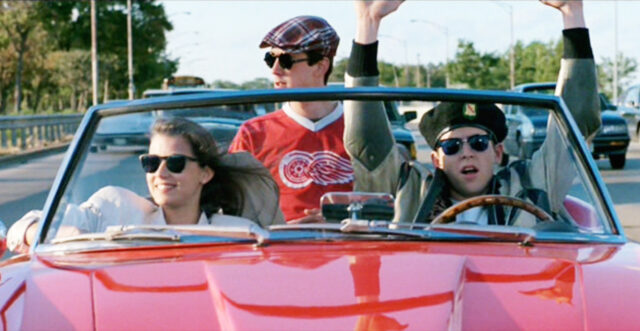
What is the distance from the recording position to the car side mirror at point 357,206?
11.7 feet

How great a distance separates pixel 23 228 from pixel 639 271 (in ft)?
6.42

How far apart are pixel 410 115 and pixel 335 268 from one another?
167cm

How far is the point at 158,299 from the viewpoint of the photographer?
2814 millimetres

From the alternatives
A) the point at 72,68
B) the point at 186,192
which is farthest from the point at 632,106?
the point at 72,68

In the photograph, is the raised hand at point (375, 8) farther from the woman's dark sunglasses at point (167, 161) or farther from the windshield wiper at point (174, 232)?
the windshield wiper at point (174, 232)

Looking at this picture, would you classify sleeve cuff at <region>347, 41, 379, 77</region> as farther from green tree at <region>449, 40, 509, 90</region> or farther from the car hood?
green tree at <region>449, 40, 509, 90</region>

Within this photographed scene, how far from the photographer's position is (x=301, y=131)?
4.57m

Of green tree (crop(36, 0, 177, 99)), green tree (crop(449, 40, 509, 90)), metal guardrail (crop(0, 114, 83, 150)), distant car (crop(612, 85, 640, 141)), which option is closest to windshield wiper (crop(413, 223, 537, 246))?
distant car (crop(612, 85, 640, 141))

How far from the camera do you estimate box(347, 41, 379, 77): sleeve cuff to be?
4059 mm

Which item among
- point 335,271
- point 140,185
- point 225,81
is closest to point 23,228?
point 140,185

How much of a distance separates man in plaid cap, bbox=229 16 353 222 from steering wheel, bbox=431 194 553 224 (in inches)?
18.2

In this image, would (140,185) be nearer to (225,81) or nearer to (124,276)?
(124,276)

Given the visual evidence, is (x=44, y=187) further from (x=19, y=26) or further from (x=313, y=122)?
(x=19, y=26)

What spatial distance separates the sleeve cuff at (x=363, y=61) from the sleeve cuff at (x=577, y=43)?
684mm
